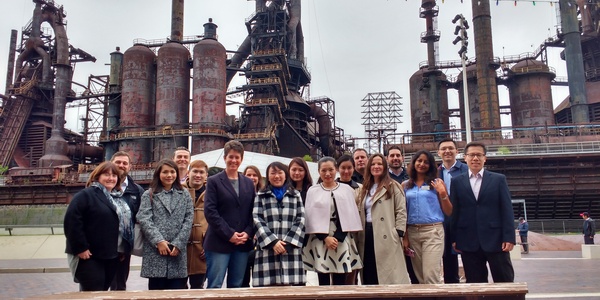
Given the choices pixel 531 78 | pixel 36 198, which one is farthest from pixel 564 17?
pixel 36 198

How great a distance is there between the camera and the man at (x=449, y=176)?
17.8ft

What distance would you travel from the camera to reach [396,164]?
19.2 feet

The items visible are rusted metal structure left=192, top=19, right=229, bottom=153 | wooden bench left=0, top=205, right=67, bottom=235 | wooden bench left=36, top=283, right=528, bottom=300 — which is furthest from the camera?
rusted metal structure left=192, top=19, right=229, bottom=153

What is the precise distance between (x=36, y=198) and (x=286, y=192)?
38.2 meters

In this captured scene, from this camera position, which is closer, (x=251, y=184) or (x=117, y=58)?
(x=251, y=184)

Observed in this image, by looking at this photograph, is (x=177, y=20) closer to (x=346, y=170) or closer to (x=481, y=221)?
(x=346, y=170)

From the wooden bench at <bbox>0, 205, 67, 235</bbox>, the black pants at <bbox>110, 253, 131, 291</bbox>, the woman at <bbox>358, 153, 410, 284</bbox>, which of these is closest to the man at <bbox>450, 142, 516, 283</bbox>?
the woman at <bbox>358, 153, 410, 284</bbox>

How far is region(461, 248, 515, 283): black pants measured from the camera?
4.67 metres

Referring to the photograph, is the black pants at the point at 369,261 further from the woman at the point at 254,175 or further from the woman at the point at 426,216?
the woman at the point at 254,175

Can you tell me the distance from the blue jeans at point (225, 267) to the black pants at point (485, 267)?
249 cm

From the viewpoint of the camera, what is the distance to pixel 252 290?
3.40m

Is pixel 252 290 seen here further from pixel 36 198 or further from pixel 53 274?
pixel 36 198

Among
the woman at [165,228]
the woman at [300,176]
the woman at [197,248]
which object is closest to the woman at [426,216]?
the woman at [300,176]

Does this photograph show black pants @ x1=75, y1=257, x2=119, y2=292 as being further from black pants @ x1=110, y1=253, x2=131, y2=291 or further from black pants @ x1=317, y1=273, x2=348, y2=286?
black pants @ x1=317, y1=273, x2=348, y2=286
